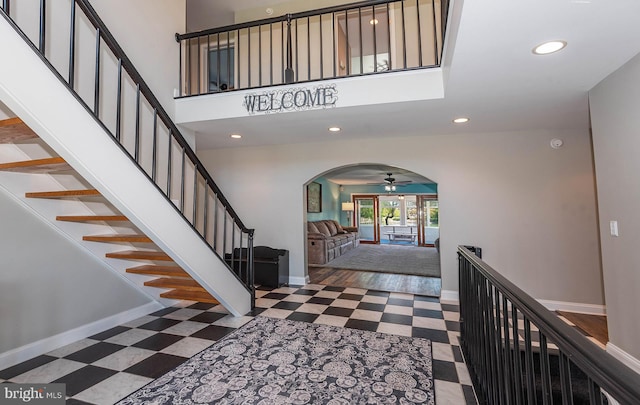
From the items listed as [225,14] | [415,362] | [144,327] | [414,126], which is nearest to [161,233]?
[144,327]

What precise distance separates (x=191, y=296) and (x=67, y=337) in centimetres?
110

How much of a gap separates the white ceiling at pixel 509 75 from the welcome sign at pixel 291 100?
126mm

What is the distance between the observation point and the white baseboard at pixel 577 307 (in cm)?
358

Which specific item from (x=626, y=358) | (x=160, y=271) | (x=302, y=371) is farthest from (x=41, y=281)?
(x=626, y=358)

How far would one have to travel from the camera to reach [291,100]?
3111 mm

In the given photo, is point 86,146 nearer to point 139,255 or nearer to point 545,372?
point 139,255

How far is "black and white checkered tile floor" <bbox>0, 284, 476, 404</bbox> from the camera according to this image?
Answer: 2.09 metres

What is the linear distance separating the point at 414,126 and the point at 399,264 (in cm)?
401

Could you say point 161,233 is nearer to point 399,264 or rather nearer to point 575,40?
point 575,40

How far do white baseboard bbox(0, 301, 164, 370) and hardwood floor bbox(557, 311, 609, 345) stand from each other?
489cm

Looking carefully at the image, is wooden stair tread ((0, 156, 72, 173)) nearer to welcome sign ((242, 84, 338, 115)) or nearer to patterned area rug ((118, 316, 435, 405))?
patterned area rug ((118, 316, 435, 405))

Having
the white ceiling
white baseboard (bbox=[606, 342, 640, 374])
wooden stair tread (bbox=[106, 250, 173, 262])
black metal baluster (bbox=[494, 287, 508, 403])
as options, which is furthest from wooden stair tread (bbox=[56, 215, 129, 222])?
white baseboard (bbox=[606, 342, 640, 374])

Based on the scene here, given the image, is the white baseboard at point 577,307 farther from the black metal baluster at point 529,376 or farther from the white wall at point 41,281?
the white wall at point 41,281

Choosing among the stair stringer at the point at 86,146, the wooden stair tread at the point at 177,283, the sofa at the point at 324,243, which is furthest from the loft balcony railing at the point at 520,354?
the sofa at the point at 324,243
